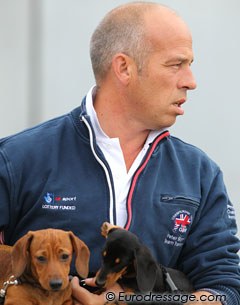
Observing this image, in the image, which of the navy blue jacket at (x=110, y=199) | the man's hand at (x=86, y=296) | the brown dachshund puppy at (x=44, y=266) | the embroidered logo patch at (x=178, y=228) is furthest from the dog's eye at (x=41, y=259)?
the embroidered logo patch at (x=178, y=228)

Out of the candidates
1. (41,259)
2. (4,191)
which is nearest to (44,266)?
(41,259)

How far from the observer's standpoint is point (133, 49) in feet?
11.0

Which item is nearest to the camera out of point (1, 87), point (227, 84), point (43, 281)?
point (43, 281)

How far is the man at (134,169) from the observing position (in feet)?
10.5

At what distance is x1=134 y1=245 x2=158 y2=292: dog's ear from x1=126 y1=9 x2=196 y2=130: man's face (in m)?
0.62

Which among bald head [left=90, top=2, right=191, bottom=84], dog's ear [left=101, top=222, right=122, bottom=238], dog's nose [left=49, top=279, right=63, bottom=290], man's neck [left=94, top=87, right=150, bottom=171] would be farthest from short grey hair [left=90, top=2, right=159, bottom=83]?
dog's nose [left=49, top=279, right=63, bottom=290]

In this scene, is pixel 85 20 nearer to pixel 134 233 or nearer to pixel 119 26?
pixel 119 26

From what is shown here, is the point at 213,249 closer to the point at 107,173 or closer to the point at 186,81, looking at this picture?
the point at 107,173

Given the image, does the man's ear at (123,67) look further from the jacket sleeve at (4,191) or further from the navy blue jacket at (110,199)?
the jacket sleeve at (4,191)

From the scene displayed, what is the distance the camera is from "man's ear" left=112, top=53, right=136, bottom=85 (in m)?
3.37

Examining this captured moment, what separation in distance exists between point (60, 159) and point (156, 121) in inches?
14.7

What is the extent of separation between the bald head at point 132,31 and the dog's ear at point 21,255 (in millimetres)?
842

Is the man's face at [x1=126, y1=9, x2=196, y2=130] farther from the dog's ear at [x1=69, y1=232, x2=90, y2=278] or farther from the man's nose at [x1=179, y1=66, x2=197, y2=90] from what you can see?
the dog's ear at [x1=69, y1=232, x2=90, y2=278]

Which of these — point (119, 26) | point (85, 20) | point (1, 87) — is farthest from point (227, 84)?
point (119, 26)
